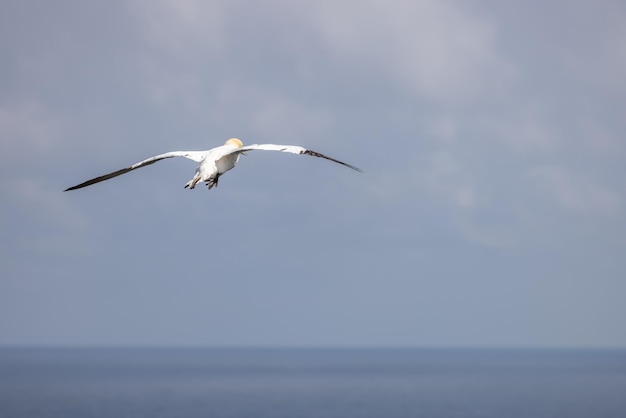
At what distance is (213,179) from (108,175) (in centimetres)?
289

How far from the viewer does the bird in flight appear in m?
28.4

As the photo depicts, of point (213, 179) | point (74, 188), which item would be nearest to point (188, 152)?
point (213, 179)

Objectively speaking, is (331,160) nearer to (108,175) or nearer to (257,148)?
(257,148)

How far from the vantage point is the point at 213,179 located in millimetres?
29234

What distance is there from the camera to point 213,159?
1143 inches

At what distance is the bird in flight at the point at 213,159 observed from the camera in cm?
2838

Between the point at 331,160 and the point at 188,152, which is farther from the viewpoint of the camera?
the point at 188,152

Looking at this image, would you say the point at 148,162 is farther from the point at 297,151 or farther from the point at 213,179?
the point at 297,151

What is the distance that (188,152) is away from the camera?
3000cm

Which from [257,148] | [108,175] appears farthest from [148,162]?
[257,148]

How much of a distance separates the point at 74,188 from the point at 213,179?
3805mm

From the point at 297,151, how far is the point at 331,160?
3.36ft

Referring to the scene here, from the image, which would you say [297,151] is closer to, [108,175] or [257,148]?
[257,148]

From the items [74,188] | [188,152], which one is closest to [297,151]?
[188,152]
